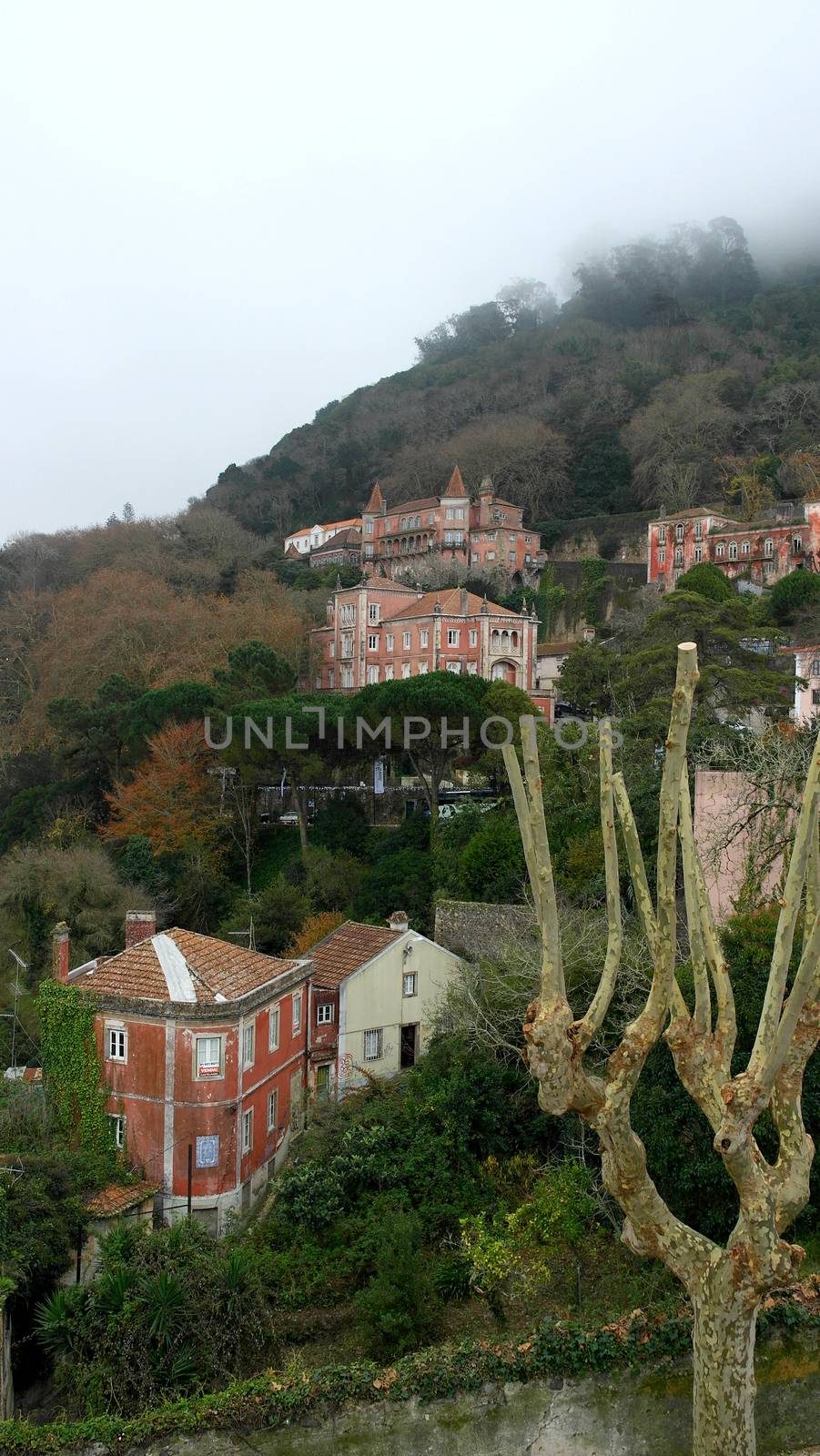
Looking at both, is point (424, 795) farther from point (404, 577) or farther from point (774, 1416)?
point (404, 577)

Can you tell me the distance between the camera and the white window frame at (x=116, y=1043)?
16.4 m

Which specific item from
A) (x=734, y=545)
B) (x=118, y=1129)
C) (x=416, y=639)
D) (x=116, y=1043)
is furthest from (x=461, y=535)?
(x=118, y=1129)

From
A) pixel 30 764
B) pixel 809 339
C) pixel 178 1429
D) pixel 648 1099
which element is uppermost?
pixel 809 339

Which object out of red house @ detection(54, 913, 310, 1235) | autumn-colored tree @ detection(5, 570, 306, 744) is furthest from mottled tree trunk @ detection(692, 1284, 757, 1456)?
autumn-colored tree @ detection(5, 570, 306, 744)

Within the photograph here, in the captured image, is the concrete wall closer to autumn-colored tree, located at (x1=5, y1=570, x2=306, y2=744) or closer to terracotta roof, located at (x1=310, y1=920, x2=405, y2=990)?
terracotta roof, located at (x1=310, y1=920, x2=405, y2=990)

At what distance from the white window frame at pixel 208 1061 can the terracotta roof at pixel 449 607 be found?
31.3 metres

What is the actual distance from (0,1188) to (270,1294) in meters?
3.44

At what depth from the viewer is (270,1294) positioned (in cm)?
1282

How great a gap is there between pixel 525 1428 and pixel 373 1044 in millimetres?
11800

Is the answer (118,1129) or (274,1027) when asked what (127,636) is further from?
(118,1129)

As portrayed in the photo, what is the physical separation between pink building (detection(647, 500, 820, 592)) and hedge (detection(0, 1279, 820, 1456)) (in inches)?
1874

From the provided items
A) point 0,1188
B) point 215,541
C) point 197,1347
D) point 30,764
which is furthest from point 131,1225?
point 215,541

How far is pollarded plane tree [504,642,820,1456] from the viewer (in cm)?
648

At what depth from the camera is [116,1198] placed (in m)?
14.9
